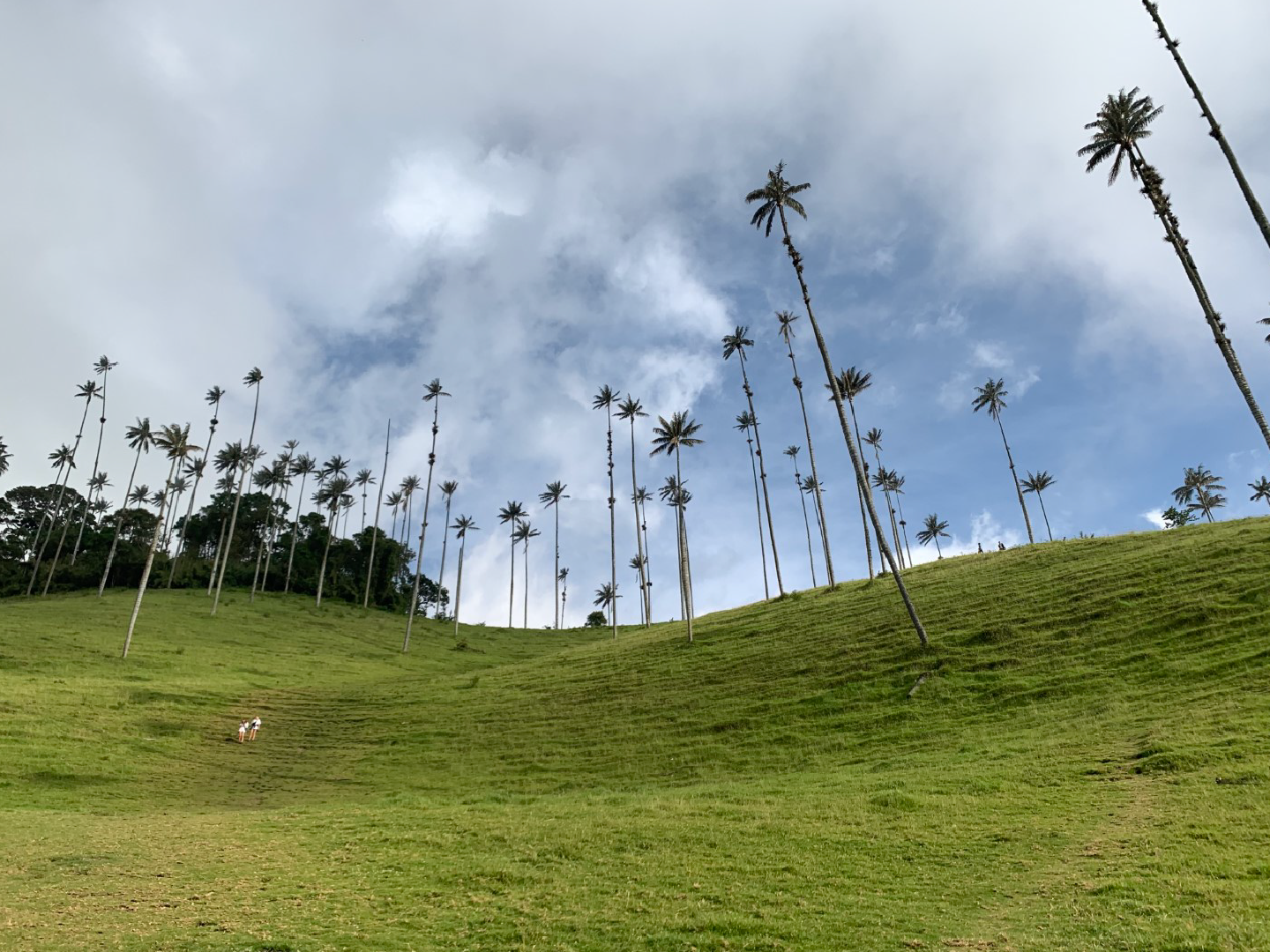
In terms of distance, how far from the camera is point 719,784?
26.8m

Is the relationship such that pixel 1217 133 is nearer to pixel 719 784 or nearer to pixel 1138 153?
pixel 1138 153

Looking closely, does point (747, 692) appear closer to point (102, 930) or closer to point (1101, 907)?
point (1101, 907)

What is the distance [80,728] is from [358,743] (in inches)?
538

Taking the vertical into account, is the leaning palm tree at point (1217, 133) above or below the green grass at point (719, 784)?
above

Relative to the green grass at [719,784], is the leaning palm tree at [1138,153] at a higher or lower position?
higher

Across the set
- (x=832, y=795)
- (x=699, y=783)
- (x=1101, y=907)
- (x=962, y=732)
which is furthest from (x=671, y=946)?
(x=962, y=732)

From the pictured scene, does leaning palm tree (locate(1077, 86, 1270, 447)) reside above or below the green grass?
above

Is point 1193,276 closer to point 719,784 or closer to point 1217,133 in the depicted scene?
point 1217,133

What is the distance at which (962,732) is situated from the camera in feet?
90.1

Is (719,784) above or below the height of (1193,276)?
below

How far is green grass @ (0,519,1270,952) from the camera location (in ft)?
40.3

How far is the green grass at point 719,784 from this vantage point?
12.3 meters

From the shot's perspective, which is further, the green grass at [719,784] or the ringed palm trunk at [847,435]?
the ringed palm trunk at [847,435]

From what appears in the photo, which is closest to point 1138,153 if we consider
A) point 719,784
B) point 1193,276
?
point 1193,276
